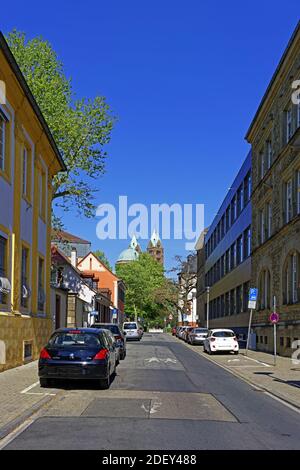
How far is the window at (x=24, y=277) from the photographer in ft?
77.0

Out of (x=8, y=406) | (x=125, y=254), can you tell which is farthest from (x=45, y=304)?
(x=125, y=254)

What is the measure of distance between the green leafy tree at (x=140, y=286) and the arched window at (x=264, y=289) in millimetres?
75359

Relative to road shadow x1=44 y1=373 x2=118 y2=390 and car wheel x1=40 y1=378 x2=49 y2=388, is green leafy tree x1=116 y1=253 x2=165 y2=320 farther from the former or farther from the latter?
car wheel x1=40 y1=378 x2=49 y2=388

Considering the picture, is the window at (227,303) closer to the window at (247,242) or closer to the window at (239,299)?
the window at (239,299)

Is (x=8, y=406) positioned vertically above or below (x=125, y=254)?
below

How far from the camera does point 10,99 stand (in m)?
20.9

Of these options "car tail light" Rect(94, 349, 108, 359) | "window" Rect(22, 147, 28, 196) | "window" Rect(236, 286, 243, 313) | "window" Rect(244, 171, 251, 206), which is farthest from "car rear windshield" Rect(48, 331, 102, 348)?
"window" Rect(236, 286, 243, 313)

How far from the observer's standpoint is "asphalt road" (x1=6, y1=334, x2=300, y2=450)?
8.47 m

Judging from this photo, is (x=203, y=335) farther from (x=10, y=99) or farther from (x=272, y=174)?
(x=10, y=99)

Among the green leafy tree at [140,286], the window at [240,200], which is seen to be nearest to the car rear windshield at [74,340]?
the window at [240,200]

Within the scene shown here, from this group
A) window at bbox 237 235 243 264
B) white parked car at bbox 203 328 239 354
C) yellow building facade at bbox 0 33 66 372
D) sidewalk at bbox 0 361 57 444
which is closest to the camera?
sidewalk at bbox 0 361 57 444

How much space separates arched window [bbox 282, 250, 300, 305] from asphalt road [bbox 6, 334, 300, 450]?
1344 centimetres

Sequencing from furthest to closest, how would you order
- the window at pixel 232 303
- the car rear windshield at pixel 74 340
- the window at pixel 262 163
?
the window at pixel 232 303 → the window at pixel 262 163 → the car rear windshield at pixel 74 340

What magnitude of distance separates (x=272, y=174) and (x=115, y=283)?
60.3 m
